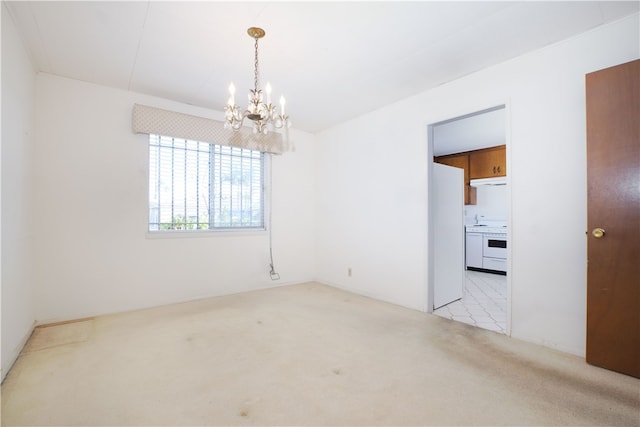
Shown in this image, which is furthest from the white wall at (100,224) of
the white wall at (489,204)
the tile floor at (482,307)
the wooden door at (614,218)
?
the white wall at (489,204)

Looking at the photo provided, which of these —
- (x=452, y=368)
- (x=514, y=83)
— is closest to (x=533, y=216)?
(x=514, y=83)

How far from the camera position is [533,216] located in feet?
8.38

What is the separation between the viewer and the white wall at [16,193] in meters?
2.08

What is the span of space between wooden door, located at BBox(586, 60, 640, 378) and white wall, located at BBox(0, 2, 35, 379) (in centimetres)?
413

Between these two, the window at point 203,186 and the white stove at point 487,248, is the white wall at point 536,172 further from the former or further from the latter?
the white stove at point 487,248

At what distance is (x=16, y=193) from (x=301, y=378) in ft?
8.88

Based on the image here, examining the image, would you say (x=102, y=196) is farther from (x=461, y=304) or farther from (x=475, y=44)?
(x=461, y=304)

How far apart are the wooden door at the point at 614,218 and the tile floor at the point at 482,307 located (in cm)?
87

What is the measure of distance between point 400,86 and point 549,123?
148 centimetres

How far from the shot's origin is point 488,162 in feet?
19.2

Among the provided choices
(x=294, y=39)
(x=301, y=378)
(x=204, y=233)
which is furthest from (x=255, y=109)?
(x=204, y=233)

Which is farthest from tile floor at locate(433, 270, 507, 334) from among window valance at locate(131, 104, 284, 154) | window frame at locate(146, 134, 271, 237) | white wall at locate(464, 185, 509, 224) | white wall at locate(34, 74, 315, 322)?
window valance at locate(131, 104, 284, 154)

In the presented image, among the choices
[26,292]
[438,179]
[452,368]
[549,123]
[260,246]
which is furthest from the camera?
[260,246]

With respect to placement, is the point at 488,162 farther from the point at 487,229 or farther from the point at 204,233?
the point at 204,233
